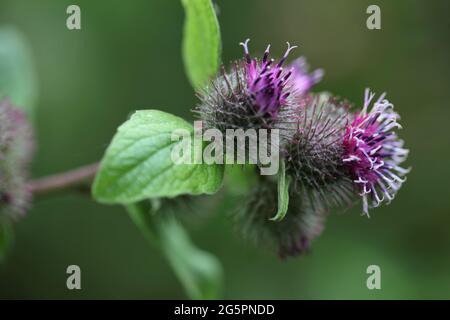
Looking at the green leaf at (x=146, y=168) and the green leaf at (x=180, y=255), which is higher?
the green leaf at (x=146, y=168)

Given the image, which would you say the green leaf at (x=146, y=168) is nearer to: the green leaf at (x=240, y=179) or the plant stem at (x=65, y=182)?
the green leaf at (x=240, y=179)

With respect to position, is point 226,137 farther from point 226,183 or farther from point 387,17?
point 387,17

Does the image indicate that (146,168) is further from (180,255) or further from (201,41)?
(180,255)

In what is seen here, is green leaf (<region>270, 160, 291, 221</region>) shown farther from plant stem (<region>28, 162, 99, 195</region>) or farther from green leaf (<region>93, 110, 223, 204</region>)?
plant stem (<region>28, 162, 99, 195</region>)

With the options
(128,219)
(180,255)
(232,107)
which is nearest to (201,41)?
(232,107)

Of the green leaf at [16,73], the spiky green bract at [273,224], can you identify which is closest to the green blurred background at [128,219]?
the green leaf at [16,73]

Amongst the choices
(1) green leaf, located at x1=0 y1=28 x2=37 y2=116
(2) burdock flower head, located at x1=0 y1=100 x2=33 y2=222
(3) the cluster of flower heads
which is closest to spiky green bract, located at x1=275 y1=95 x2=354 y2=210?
(3) the cluster of flower heads

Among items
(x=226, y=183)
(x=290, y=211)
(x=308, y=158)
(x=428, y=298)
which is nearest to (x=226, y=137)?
(x=308, y=158)
